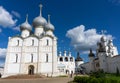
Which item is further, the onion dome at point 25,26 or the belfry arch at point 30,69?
the onion dome at point 25,26

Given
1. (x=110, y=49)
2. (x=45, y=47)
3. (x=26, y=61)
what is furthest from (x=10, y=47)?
(x=110, y=49)

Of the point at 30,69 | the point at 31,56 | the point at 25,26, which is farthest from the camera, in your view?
the point at 25,26

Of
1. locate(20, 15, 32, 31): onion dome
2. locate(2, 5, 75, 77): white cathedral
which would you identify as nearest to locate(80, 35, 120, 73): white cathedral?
locate(2, 5, 75, 77): white cathedral

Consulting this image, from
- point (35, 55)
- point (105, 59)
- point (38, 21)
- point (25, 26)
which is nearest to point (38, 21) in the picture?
point (38, 21)

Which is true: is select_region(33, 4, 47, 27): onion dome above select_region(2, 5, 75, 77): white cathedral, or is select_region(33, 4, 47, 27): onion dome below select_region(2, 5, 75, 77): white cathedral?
above

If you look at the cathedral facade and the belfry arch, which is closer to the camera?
the cathedral facade

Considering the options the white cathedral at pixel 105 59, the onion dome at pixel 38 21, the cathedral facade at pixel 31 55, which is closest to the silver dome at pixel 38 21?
the onion dome at pixel 38 21

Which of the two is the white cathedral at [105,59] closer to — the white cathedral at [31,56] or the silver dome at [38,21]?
the white cathedral at [31,56]

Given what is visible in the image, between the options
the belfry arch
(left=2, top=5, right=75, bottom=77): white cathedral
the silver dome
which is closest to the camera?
(left=2, top=5, right=75, bottom=77): white cathedral

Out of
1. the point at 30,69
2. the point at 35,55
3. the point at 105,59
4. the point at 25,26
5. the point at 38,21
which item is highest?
the point at 38,21

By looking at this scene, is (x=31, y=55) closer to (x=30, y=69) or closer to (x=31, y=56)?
(x=31, y=56)

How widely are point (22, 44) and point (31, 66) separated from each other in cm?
701

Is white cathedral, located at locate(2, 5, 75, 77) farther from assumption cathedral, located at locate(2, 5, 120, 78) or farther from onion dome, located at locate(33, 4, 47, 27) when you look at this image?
onion dome, located at locate(33, 4, 47, 27)

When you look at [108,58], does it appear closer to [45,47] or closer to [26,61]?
[45,47]
